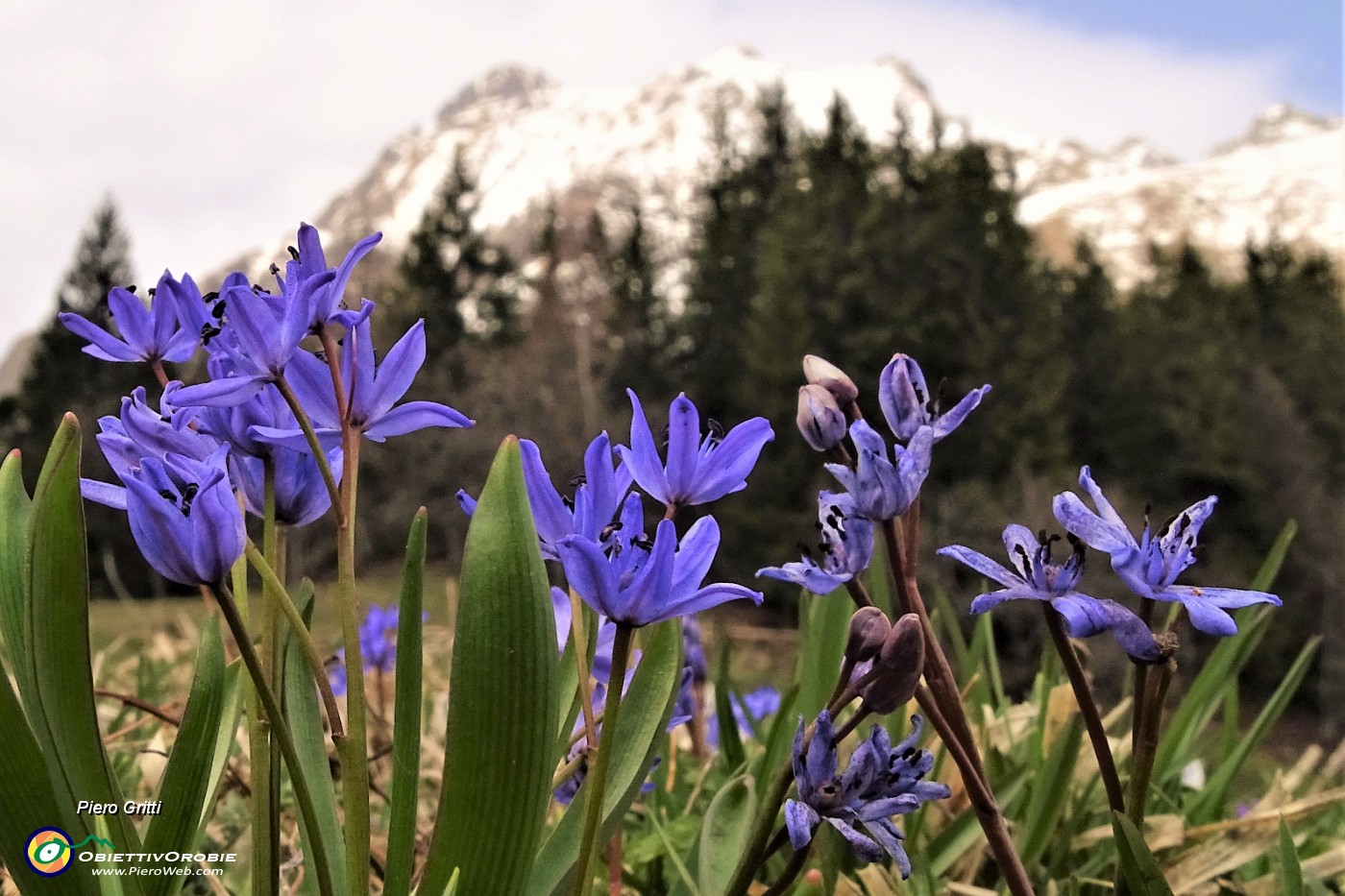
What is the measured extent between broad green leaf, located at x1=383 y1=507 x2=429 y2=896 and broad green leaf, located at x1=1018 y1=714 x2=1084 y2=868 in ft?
2.34

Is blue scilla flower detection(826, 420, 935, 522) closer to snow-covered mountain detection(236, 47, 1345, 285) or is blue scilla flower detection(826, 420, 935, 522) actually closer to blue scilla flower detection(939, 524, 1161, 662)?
blue scilla flower detection(939, 524, 1161, 662)

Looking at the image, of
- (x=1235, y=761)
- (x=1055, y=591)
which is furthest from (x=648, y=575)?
(x=1235, y=761)

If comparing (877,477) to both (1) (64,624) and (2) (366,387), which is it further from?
(1) (64,624)

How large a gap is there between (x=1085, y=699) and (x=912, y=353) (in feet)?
75.5

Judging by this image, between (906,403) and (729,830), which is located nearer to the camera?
(906,403)

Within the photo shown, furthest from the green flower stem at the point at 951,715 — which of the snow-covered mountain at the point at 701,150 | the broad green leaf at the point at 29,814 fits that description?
the snow-covered mountain at the point at 701,150

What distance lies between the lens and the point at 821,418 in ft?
2.56

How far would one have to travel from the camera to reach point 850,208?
25.5 metres

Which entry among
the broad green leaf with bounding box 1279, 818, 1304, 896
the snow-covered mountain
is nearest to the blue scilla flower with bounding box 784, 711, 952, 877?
the broad green leaf with bounding box 1279, 818, 1304, 896

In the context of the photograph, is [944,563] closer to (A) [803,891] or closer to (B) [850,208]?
(B) [850,208]

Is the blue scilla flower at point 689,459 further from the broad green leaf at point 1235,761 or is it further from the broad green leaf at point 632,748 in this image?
the broad green leaf at point 1235,761

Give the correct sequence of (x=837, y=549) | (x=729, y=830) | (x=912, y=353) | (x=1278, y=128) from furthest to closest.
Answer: (x=1278, y=128)
(x=912, y=353)
(x=729, y=830)
(x=837, y=549)

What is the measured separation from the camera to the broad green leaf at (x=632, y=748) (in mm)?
803

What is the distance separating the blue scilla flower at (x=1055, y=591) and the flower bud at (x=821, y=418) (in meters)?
0.12
